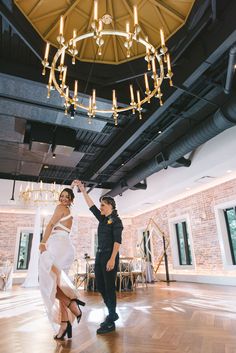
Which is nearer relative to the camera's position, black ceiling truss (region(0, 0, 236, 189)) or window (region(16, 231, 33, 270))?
black ceiling truss (region(0, 0, 236, 189))

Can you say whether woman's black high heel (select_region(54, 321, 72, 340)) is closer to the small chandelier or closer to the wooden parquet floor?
the wooden parquet floor

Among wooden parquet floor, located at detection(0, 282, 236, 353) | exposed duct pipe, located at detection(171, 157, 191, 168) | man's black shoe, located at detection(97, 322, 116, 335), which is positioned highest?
exposed duct pipe, located at detection(171, 157, 191, 168)

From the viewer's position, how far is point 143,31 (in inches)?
134

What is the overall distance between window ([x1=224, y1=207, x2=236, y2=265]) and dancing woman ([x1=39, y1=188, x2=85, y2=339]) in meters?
6.21

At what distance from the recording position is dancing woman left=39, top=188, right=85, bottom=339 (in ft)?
7.44

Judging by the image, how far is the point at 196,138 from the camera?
4918mm

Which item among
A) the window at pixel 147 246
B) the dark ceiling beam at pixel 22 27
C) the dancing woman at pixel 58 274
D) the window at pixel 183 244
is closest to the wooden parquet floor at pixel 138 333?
the dancing woman at pixel 58 274

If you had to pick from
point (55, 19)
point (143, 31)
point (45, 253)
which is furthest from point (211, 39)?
point (45, 253)

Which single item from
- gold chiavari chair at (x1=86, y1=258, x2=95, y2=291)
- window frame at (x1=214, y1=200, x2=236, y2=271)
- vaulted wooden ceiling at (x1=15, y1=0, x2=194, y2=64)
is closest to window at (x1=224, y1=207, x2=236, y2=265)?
window frame at (x1=214, y1=200, x2=236, y2=271)

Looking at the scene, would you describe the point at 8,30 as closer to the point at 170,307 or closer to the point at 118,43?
the point at 118,43

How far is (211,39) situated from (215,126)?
166cm

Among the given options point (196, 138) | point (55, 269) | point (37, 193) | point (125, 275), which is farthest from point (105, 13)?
point (125, 275)

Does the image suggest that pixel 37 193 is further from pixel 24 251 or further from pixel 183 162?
pixel 183 162

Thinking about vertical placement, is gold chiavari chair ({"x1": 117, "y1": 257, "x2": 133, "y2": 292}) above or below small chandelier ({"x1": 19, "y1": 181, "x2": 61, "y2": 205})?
below
